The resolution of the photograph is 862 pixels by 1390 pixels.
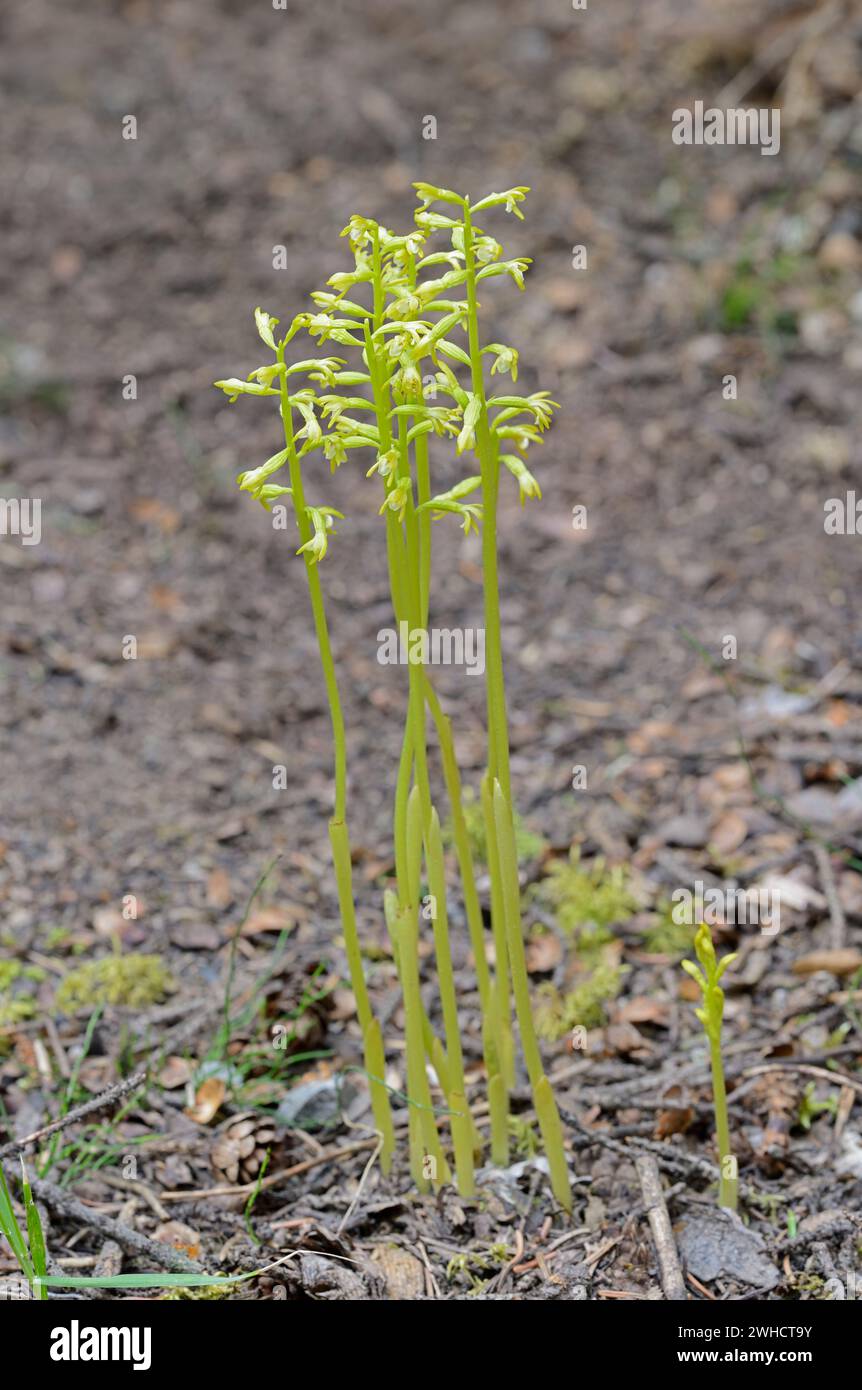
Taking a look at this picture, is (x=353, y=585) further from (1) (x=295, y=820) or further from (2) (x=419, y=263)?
(2) (x=419, y=263)

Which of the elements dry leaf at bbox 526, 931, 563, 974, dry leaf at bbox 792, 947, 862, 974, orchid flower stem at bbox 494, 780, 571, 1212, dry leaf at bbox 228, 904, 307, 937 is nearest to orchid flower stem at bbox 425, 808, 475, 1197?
orchid flower stem at bbox 494, 780, 571, 1212

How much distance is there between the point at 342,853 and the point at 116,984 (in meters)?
1.08

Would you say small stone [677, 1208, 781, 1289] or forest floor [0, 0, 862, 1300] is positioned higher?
forest floor [0, 0, 862, 1300]

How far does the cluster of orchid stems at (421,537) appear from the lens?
2.08 metres

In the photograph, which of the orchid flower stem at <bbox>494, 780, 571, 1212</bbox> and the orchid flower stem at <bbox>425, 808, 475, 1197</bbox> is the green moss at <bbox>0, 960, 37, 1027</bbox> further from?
the orchid flower stem at <bbox>494, 780, 571, 1212</bbox>

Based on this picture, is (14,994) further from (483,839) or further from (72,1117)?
(483,839)

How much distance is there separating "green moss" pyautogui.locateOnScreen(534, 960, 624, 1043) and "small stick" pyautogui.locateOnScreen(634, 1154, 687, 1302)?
0.49 meters

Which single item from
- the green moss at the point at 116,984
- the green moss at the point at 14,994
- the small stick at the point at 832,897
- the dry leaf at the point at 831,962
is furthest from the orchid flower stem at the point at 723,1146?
the green moss at the point at 14,994

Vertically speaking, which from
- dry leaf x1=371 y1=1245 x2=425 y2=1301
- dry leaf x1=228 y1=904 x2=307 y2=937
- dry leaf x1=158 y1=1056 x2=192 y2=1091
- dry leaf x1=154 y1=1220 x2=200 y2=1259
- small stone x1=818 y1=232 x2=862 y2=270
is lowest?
dry leaf x1=371 y1=1245 x2=425 y2=1301

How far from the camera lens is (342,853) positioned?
2432 millimetres

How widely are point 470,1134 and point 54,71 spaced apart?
6.42 m

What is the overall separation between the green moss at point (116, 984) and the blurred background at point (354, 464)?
0.16 m

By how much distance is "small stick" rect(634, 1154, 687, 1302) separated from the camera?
95.8 inches

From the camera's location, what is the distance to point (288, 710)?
429 cm
